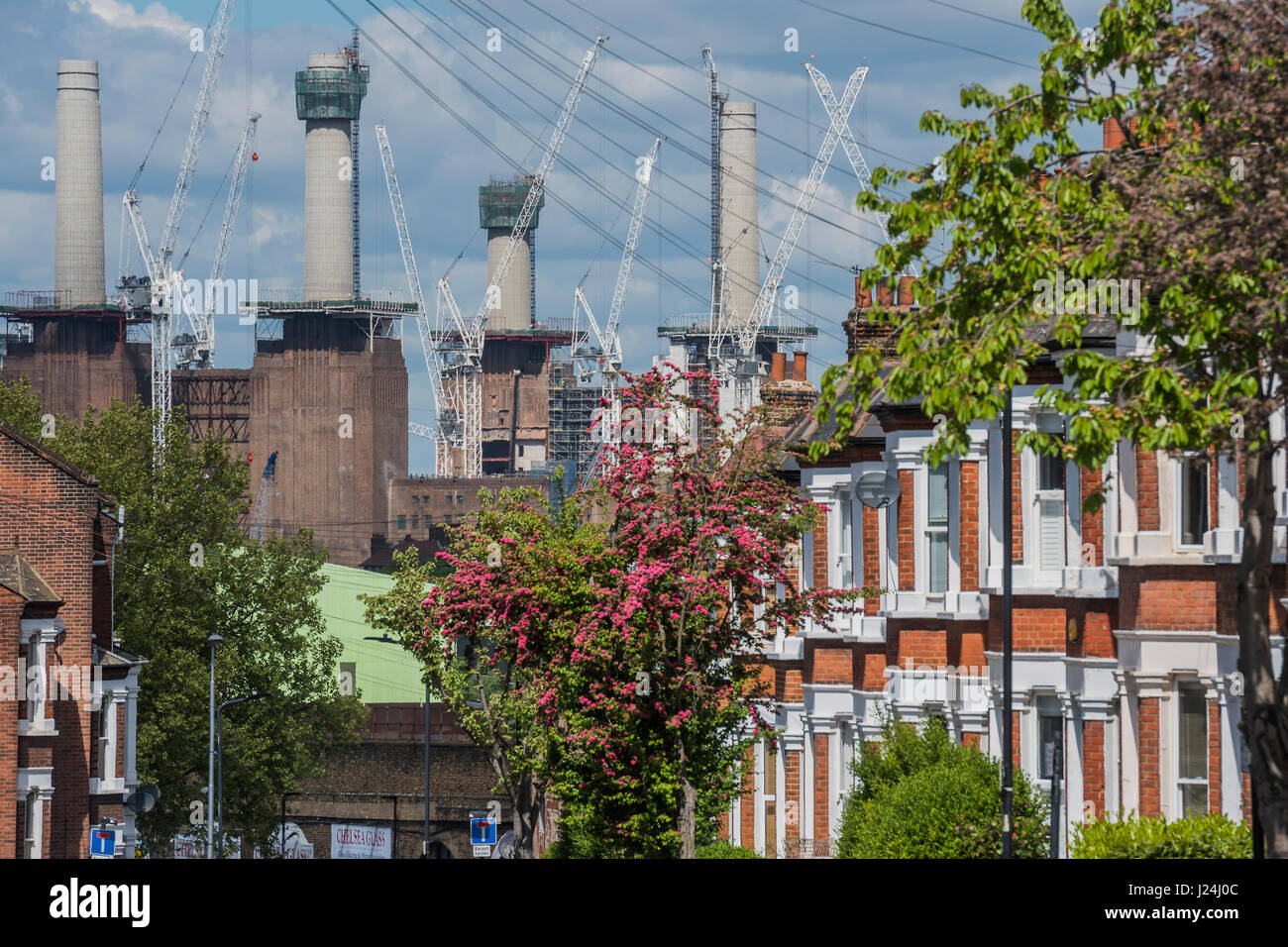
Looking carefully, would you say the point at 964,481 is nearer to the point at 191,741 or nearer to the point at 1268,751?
the point at 1268,751

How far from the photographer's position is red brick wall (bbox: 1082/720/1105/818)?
27.7 m

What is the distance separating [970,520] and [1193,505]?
6.52 meters

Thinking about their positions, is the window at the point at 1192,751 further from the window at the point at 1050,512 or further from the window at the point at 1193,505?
the window at the point at 1050,512

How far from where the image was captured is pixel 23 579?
168 ft

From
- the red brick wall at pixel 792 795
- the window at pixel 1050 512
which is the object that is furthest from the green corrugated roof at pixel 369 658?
the window at pixel 1050 512

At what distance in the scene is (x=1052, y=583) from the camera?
95.1ft

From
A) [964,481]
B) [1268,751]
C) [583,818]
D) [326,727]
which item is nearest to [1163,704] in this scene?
[964,481]

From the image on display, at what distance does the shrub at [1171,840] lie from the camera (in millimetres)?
19906

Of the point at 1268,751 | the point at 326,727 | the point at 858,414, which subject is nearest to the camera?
the point at 1268,751

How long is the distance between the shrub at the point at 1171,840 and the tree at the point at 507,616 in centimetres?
1595

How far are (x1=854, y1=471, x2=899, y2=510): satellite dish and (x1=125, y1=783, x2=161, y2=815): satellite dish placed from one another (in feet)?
97.1

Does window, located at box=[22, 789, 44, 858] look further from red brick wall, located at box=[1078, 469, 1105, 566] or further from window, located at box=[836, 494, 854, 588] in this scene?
red brick wall, located at box=[1078, 469, 1105, 566]

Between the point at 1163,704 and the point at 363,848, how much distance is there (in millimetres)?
77409

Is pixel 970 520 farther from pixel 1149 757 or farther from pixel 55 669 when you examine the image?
pixel 55 669
